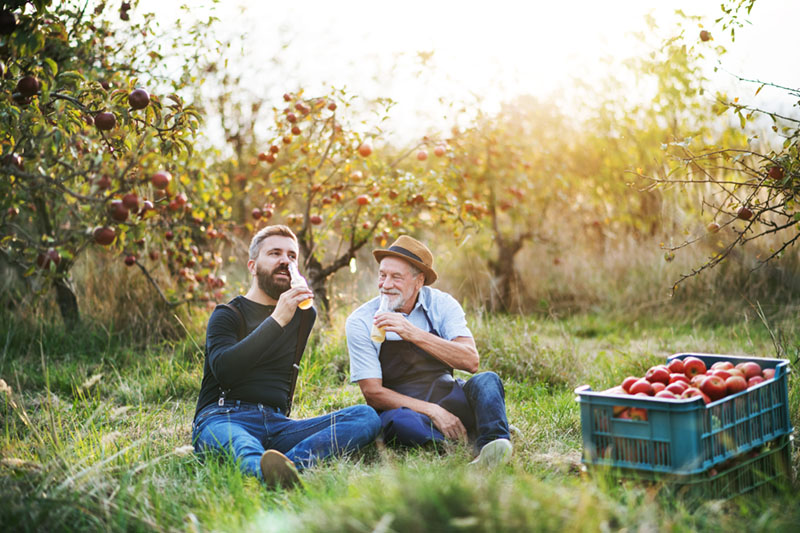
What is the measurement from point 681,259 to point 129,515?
724 cm

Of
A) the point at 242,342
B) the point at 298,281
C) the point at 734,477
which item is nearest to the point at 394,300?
the point at 298,281

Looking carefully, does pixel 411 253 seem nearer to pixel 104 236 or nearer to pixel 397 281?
pixel 397 281

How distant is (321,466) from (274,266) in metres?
1.23

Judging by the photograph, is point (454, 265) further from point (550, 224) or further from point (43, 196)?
point (43, 196)

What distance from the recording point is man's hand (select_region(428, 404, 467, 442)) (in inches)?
145

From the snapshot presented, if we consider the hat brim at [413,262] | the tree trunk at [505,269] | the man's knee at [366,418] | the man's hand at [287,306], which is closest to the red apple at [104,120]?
the man's hand at [287,306]

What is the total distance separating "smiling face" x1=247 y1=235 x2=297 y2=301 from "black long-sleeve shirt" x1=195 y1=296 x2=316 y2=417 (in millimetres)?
123

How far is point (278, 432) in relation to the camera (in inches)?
144

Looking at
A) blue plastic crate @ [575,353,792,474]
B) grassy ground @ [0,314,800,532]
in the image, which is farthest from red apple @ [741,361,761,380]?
grassy ground @ [0,314,800,532]

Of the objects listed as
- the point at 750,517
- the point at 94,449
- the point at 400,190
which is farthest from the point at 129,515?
the point at 400,190

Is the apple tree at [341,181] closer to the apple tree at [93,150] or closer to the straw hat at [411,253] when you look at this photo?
the apple tree at [93,150]

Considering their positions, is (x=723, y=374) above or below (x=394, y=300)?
below

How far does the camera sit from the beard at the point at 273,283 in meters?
3.89

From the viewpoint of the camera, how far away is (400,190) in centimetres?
617
